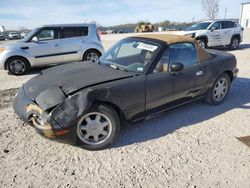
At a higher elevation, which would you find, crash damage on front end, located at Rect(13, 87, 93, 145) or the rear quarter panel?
the rear quarter panel

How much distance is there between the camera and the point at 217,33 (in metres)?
12.3

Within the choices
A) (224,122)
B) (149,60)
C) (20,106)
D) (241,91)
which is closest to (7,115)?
(20,106)

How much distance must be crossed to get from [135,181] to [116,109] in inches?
42.5

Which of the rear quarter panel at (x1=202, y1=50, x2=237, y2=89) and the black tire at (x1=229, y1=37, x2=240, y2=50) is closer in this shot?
the rear quarter panel at (x1=202, y1=50, x2=237, y2=89)

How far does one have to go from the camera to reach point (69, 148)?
10.5 ft

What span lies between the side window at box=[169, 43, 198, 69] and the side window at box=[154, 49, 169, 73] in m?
0.10

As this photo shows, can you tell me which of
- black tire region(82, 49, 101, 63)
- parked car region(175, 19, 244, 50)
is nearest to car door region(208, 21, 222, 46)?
parked car region(175, 19, 244, 50)

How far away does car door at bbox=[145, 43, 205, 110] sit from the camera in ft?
11.5

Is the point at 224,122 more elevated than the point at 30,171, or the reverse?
the point at 224,122

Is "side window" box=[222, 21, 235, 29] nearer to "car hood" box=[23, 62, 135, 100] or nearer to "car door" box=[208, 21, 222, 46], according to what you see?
"car door" box=[208, 21, 222, 46]

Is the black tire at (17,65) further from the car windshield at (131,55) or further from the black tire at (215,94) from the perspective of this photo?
the black tire at (215,94)

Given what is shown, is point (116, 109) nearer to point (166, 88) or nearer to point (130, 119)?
point (130, 119)

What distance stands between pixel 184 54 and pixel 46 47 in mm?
5704

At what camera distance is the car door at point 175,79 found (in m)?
3.52
